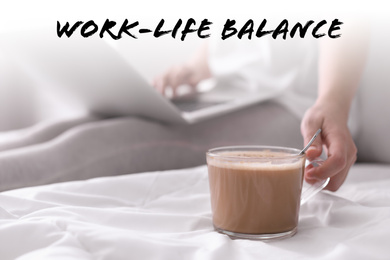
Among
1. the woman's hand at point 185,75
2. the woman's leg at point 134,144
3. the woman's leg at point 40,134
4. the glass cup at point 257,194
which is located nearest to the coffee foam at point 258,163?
the glass cup at point 257,194

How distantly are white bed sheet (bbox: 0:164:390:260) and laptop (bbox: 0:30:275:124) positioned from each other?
0.30 meters

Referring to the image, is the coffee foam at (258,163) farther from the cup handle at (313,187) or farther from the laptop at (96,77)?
the laptop at (96,77)

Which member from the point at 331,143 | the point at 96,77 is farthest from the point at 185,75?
the point at 331,143

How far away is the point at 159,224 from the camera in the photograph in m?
0.59

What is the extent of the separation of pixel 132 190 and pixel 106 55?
39 centimetres

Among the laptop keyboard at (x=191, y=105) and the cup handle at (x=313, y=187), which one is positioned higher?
the laptop keyboard at (x=191, y=105)

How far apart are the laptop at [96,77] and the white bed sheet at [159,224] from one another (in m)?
0.30

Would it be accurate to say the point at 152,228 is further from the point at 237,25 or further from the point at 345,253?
the point at 237,25

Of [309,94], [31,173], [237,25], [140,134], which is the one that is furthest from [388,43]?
[31,173]

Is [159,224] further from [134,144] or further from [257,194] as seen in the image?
[134,144]

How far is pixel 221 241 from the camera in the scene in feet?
1.63

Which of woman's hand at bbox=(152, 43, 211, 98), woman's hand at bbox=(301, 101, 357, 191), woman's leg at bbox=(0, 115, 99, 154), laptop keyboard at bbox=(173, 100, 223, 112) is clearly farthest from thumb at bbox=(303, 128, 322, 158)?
woman's hand at bbox=(152, 43, 211, 98)

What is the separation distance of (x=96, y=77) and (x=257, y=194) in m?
0.65

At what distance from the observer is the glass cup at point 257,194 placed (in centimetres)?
55
